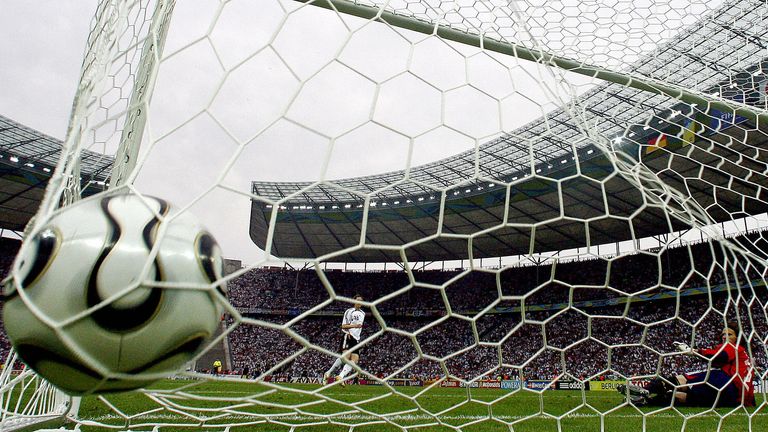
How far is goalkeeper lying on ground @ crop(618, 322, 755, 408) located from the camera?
10.5 ft

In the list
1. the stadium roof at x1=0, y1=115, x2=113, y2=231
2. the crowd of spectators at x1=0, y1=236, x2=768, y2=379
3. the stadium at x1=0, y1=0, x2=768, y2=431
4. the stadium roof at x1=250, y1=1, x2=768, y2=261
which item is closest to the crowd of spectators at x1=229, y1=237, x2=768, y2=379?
the crowd of spectators at x1=0, y1=236, x2=768, y2=379

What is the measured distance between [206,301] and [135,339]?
0.20 metres

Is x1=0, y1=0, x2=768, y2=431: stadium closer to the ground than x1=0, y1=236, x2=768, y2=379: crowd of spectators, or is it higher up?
higher up

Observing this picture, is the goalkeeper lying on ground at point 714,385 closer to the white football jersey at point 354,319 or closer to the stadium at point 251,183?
the stadium at point 251,183

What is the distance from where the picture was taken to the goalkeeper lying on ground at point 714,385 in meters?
3.21

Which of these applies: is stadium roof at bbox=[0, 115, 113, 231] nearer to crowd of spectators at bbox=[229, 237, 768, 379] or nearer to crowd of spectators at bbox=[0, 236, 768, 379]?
crowd of spectators at bbox=[0, 236, 768, 379]

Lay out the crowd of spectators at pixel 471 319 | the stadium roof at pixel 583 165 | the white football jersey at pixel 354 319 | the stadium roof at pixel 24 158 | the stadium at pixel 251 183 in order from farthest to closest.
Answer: the stadium roof at pixel 24 158
the white football jersey at pixel 354 319
the crowd of spectators at pixel 471 319
the stadium roof at pixel 583 165
the stadium at pixel 251 183

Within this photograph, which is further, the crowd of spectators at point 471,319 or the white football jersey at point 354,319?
the white football jersey at point 354,319

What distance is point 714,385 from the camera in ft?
12.2

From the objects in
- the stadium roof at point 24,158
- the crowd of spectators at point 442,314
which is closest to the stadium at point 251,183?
the crowd of spectators at point 442,314

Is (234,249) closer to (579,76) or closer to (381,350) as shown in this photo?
(579,76)

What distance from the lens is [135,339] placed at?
1.31 m

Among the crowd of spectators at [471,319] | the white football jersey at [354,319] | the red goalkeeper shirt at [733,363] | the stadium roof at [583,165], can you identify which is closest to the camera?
the stadium roof at [583,165]

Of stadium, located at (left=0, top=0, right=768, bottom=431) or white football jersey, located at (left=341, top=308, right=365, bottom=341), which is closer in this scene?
stadium, located at (left=0, top=0, right=768, bottom=431)
